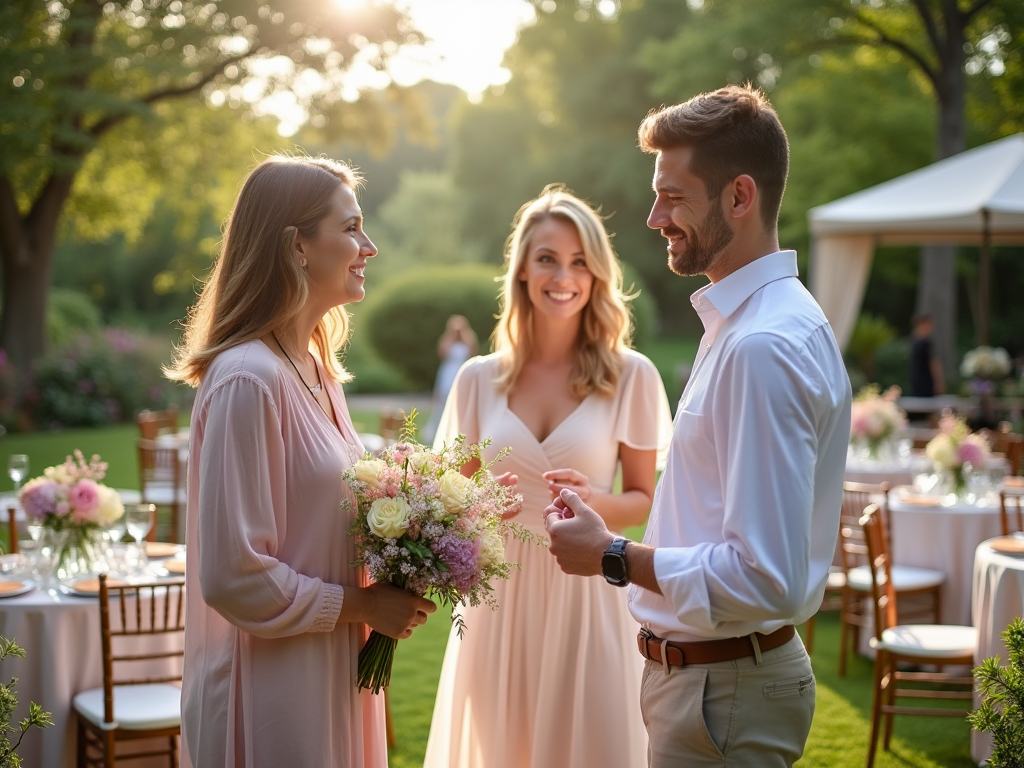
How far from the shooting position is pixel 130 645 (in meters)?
4.64

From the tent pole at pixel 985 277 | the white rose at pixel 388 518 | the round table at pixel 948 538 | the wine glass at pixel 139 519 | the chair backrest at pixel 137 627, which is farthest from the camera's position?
the tent pole at pixel 985 277

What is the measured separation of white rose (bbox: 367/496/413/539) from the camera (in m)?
2.46

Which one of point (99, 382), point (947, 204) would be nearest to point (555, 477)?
point (947, 204)

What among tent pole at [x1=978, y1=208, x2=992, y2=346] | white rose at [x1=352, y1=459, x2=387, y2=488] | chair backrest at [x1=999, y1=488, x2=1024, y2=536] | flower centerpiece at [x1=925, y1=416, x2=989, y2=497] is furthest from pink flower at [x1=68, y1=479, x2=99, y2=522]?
tent pole at [x1=978, y1=208, x2=992, y2=346]

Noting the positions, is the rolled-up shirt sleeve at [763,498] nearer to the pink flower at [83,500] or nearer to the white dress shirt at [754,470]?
the white dress shirt at [754,470]

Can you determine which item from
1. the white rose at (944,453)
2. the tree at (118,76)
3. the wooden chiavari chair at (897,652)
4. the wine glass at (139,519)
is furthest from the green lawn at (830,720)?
the tree at (118,76)

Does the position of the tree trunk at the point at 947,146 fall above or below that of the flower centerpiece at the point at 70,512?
→ above

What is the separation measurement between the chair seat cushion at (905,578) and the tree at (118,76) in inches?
572

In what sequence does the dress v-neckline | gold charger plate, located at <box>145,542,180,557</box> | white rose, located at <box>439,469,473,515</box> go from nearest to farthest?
1. white rose, located at <box>439,469,473,515</box>
2. the dress v-neckline
3. gold charger plate, located at <box>145,542,180,557</box>

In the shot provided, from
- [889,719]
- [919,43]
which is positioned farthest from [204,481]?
[919,43]

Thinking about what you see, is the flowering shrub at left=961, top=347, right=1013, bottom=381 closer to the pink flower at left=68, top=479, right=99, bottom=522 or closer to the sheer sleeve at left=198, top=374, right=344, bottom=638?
the pink flower at left=68, top=479, right=99, bottom=522

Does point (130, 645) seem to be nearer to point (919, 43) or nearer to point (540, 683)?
point (540, 683)

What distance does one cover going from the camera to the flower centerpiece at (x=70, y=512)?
4.91m

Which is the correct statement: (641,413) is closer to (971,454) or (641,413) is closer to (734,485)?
(734,485)
